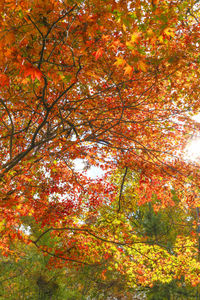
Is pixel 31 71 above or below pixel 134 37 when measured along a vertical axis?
below

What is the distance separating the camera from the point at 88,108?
21.5 ft

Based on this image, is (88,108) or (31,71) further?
(88,108)

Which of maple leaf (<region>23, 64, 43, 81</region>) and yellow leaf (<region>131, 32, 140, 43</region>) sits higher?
yellow leaf (<region>131, 32, 140, 43</region>)

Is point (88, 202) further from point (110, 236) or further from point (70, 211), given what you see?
point (110, 236)

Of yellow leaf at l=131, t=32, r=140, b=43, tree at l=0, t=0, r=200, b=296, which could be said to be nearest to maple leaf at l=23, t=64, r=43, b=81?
tree at l=0, t=0, r=200, b=296

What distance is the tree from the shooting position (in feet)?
10.0

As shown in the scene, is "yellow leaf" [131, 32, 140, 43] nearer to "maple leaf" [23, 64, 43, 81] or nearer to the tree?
the tree

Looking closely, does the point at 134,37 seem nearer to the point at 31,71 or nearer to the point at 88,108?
the point at 31,71

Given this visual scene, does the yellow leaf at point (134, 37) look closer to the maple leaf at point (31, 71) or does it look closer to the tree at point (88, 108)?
the tree at point (88, 108)

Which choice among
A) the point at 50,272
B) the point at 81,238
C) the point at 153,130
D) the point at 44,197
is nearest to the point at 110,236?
the point at 81,238

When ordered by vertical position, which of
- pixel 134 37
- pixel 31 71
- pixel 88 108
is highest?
pixel 88 108

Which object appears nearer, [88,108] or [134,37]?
[134,37]

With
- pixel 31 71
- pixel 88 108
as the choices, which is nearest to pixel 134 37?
pixel 31 71

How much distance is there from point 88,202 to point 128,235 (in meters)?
2.28
